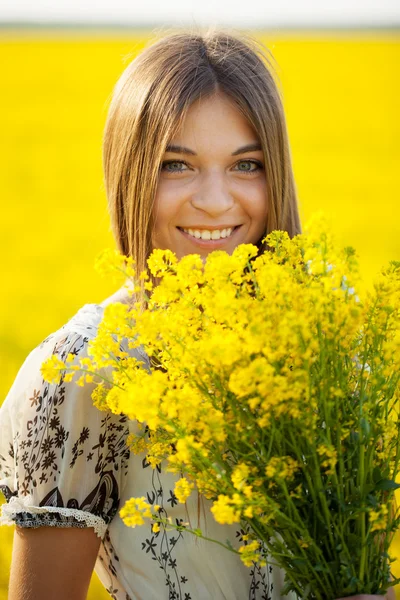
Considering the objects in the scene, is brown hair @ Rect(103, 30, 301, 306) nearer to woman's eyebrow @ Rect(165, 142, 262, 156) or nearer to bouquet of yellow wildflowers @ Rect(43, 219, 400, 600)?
woman's eyebrow @ Rect(165, 142, 262, 156)

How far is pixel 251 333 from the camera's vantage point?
1.34m

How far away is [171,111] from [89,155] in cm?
1107

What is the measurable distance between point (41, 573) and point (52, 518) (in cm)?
12

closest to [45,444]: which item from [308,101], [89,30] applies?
[308,101]

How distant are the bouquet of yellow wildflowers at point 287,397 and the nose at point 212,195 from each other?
1.84 ft

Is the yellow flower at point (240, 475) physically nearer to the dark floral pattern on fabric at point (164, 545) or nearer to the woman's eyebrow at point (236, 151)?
the dark floral pattern on fabric at point (164, 545)

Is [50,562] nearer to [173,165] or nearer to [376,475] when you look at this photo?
[376,475]

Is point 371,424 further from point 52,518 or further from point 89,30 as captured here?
point 89,30

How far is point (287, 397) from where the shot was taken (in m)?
1.32

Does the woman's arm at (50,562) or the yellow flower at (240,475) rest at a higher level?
the yellow flower at (240,475)

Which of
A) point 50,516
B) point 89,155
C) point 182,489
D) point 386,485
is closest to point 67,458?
point 50,516

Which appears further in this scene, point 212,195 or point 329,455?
point 212,195

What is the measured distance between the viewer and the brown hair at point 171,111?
2.14 metres

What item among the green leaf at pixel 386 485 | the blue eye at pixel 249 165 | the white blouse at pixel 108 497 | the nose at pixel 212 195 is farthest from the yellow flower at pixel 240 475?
the blue eye at pixel 249 165
